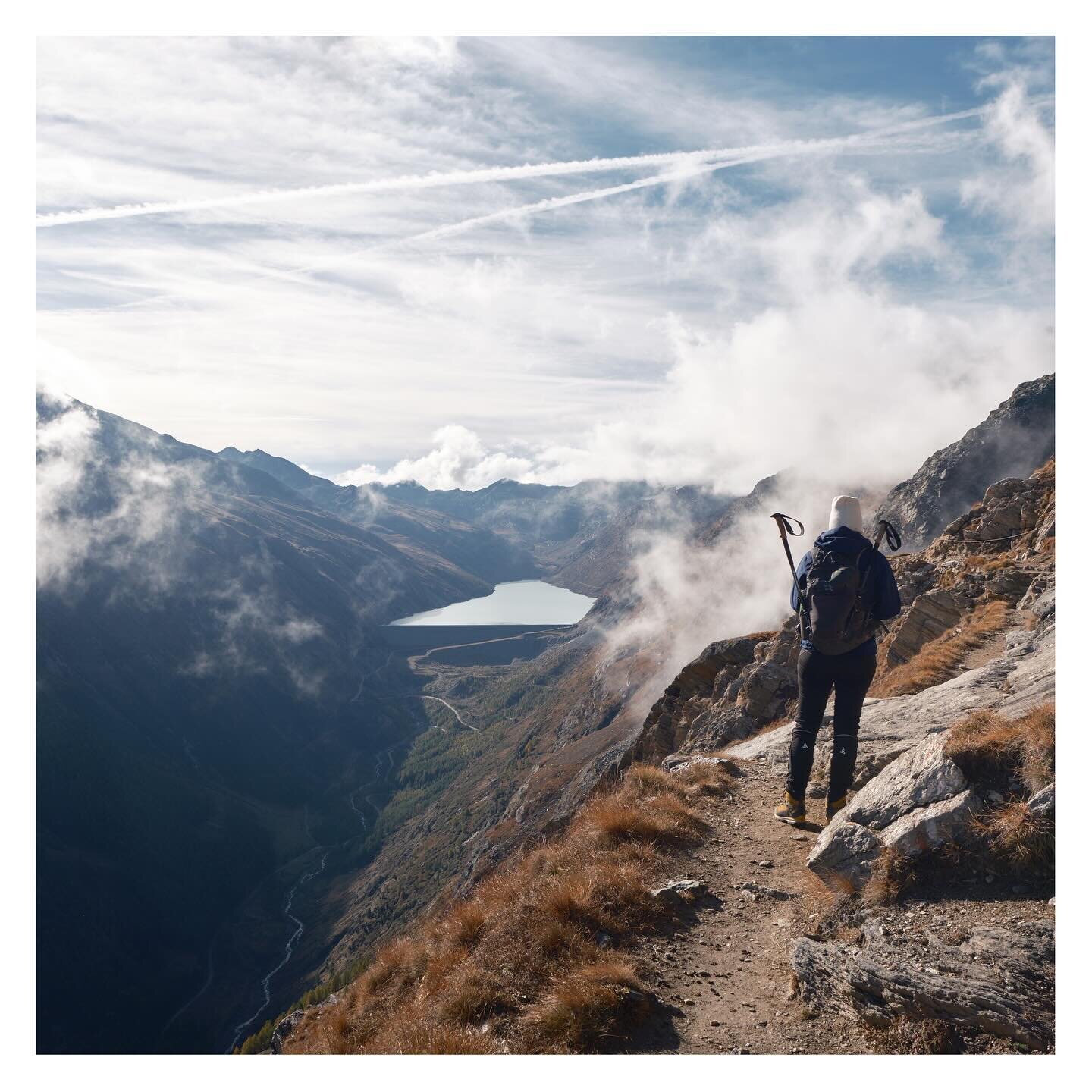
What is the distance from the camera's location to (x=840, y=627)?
9055mm

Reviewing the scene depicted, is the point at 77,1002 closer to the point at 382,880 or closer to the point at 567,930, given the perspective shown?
the point at 382,880

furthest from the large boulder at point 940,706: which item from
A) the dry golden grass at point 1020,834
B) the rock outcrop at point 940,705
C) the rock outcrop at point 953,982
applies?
the rock outcrop at point 953,982

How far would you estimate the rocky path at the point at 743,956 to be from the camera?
6.26 metres

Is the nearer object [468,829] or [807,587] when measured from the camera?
[807,587]

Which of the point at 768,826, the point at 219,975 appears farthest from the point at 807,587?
the point at 219,975

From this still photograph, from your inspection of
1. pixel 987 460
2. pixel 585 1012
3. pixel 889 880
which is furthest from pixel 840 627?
pixel 987 460

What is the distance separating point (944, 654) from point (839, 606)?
1253cm

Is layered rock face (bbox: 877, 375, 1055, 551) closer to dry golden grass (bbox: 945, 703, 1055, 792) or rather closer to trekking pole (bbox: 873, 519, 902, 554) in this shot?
trekking pole (bbox: 873, 519, 902, 554)

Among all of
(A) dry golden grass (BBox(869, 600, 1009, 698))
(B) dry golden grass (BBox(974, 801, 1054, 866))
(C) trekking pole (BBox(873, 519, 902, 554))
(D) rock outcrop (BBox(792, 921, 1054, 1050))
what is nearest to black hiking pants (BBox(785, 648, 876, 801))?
(C) trekking pole (BBox(873, 519, 902, 554))

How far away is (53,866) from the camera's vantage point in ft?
622

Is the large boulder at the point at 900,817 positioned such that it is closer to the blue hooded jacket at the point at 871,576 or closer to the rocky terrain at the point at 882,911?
the rocky terrain at the point at 882,911

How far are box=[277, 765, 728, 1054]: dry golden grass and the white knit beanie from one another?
510 centimetres

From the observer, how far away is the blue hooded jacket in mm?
9055
